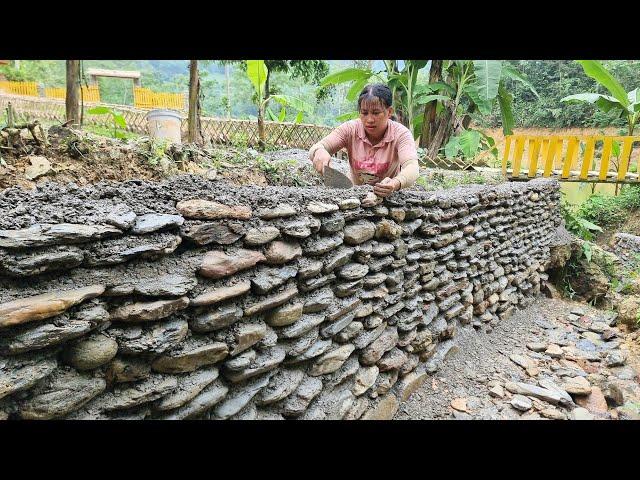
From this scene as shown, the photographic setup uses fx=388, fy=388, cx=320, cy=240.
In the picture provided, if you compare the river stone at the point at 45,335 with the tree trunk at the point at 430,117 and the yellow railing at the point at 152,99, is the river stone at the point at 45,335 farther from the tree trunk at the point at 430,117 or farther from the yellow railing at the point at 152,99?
the yellow railing at the point at 152,99

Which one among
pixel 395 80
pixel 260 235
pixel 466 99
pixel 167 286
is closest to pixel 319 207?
pixel 260 235

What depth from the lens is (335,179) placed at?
2922 mm

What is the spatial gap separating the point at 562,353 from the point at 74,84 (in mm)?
5859

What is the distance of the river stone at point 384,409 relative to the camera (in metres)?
2.50

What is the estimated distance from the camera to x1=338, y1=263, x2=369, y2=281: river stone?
2.33 metres

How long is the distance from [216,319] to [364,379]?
126cm

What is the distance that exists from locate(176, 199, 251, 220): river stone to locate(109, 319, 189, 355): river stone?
0.45 m

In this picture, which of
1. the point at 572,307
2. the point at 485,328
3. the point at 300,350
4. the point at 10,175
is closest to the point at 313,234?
the point at 300,350

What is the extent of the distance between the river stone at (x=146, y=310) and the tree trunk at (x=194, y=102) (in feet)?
13.2

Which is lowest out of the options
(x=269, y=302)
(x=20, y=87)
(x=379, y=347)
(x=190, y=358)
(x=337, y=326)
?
(x=379, y=347)

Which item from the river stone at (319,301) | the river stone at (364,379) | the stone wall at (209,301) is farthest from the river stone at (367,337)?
the river stone at (319,301)

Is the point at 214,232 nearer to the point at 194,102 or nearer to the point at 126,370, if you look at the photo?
the point at 126,370

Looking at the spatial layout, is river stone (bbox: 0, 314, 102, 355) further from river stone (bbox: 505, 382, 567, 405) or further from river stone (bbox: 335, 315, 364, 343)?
river stone (bbox: 505, 382, 567, 405)
